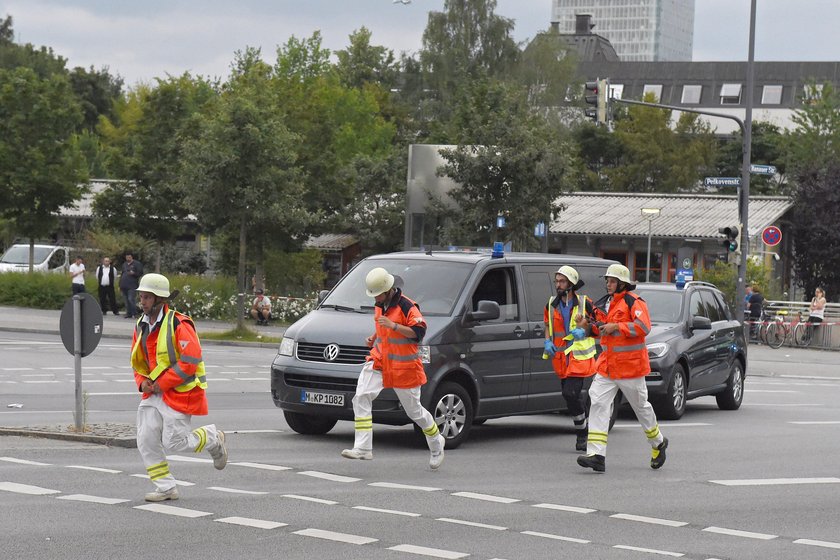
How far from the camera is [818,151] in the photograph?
69.7m

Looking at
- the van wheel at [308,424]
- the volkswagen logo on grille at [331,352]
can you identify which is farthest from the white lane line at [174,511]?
the van wheel at [308,424]

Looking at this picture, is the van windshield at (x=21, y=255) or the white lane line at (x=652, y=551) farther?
the van windshield at (x=21, y=255)

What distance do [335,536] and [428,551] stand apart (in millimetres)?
672

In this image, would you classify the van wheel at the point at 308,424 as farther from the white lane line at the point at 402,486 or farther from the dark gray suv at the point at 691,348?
the dark gray suv at the point at 691,348

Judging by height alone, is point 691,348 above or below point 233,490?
above

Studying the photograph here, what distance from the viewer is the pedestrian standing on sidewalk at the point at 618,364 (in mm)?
12031

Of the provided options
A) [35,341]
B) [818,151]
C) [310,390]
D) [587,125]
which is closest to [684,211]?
[818,151]

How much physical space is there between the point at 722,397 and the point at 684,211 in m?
40.2

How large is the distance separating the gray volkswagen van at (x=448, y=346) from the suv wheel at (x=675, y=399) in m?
2.94

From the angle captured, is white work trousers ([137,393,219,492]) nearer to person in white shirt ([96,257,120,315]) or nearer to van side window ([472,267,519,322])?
van side window ([472,267,519,322])

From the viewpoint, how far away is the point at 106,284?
124 feet

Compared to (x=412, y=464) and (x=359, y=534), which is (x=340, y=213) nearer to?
(x=412, y=464)

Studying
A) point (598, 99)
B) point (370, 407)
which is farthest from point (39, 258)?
point (370, 407)

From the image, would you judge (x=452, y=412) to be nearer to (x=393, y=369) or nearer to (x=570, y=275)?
(x=393, y=369)
